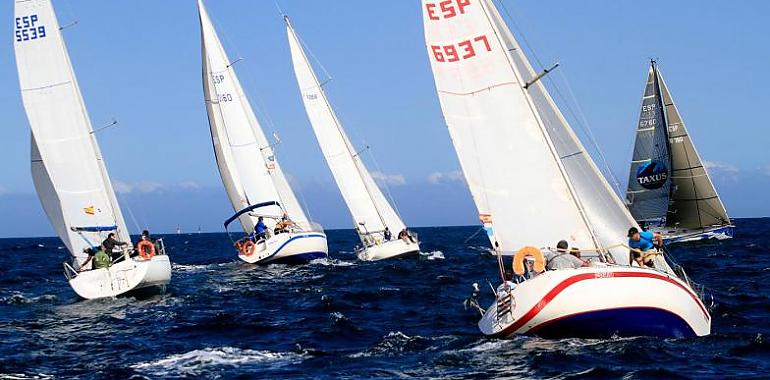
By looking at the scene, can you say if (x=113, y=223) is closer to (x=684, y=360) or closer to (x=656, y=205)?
(x=684, y=360)

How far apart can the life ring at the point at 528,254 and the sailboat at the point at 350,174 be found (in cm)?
2855

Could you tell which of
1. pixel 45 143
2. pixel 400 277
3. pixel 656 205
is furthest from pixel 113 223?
pixel 656 205

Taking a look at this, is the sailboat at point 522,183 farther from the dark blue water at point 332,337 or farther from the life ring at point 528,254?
the dark blue water at point 332,337

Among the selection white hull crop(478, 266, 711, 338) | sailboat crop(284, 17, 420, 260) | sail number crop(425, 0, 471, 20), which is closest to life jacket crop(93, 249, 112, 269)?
sail number crop(425, 0, 471, 20)

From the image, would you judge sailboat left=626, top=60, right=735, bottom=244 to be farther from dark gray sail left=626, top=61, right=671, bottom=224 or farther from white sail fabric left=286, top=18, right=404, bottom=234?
white sail fabric left=286, top=18, right=404, bottom=234

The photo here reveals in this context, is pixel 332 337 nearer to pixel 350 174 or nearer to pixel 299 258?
pixel 299 258

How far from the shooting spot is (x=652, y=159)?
164ft

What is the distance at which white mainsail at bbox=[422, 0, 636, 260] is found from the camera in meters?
Result: 17.0

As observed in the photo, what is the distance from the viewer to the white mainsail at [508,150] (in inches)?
669

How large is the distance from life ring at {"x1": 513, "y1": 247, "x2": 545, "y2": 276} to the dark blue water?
116cm

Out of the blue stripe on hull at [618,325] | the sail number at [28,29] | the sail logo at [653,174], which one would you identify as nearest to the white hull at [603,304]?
the blue stripe on hull at [618,325]

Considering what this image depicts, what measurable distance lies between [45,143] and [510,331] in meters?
18.5

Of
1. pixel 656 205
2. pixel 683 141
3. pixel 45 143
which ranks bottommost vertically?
pixel 656 205

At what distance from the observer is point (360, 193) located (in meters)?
45.9
